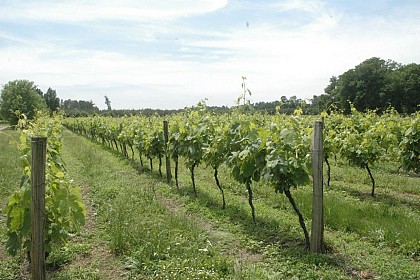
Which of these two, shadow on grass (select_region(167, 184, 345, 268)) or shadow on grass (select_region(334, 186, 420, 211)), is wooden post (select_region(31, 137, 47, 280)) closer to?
shadow on grass (select_region(167, 184, 345, 268))

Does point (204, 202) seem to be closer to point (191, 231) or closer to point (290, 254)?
point (191, 231)

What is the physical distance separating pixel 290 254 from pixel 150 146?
693cm

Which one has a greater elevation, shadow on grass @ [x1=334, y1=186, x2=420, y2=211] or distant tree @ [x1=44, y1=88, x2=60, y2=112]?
distant tree @ [x1=44, y1=88, x2=60, y2=112]

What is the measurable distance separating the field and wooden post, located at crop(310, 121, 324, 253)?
200 mm

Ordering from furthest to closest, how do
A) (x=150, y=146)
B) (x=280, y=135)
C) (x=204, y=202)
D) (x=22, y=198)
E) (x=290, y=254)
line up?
(x=150, y=146)
(x=204, y=202)
(x=280, y=135)
(x=290, y=254)
(x=22, y=198)

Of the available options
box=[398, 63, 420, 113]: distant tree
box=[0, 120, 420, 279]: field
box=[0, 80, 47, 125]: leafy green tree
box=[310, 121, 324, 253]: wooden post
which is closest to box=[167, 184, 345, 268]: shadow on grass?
box=[0, 120, 420, 279]: field

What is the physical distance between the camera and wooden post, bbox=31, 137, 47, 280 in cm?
334

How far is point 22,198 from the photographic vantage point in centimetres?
371

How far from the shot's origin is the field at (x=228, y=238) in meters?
4.10

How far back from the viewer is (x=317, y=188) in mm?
4539

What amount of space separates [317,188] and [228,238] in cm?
169

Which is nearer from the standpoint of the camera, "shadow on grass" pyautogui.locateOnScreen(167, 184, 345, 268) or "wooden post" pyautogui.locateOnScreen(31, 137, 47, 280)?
"wooden post" pyautogui.locateOnScreen(31, 137, 47, 280)

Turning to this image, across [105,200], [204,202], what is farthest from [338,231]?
[105,200]

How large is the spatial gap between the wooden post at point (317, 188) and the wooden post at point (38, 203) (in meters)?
3.27
